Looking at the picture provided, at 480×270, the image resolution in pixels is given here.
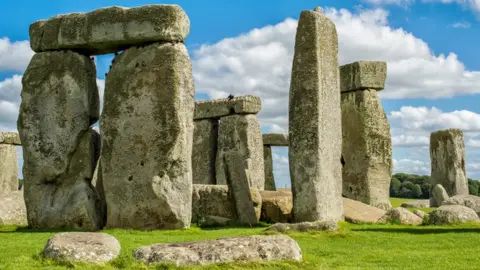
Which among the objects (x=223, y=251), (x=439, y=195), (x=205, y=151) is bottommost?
(x=223, y=251)

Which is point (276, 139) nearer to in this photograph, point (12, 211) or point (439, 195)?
point (439, 195)

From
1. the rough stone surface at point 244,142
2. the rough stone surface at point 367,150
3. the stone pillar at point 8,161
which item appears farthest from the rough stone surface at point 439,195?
the stone pillar at point 8,161

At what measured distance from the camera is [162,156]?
14.8 metres

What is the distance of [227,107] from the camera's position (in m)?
26.0

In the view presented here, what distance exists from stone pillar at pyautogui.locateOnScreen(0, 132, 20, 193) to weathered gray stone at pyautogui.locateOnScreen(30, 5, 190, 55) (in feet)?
40.9

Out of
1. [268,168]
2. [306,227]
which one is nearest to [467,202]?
[306,227]

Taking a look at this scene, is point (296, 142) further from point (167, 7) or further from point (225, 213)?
point (167, 7)

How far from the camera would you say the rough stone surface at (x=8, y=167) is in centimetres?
2758

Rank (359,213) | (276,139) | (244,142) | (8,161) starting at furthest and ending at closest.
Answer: (276,139), (8,161), (244,142), (359,213)

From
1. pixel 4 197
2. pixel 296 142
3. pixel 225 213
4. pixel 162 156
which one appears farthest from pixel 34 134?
pixel 296 142

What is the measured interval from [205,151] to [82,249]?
721 inches

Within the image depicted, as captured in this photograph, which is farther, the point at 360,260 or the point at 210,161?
the point at 210,161

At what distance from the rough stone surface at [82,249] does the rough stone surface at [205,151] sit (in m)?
17.7

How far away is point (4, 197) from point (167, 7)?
6.58m
